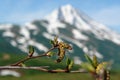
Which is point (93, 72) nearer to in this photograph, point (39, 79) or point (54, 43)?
point (54, 43)

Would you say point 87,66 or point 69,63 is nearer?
point 87,66

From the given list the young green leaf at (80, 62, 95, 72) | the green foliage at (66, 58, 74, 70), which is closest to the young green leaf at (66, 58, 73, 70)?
the green foliage at (66, 58, 74, 70)

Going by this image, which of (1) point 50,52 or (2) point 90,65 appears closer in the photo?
(2) point 90,65

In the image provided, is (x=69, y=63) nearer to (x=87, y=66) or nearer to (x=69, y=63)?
(x=69, y=63)

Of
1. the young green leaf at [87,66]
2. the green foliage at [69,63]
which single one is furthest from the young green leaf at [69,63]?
the young green leaf at [87,66]

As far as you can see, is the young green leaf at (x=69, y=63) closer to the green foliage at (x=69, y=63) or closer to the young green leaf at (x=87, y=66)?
the green foliage at (x=69, y=63)

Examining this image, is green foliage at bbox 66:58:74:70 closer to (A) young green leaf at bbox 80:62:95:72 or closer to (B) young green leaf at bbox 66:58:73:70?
(B) young green leaf at bbox 66:58:73:70

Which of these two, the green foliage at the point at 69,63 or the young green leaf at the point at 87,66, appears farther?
the green foliage at the point at 69,63

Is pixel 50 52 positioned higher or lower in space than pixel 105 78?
higher

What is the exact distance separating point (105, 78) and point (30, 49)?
45.2 inches

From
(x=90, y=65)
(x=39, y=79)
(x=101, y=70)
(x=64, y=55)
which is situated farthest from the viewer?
(x=39, y=79)

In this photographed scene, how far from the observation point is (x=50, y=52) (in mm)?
2527

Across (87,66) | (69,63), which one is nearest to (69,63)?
(69,63)

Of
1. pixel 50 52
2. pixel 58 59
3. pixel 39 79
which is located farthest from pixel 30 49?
pixel 39 79
